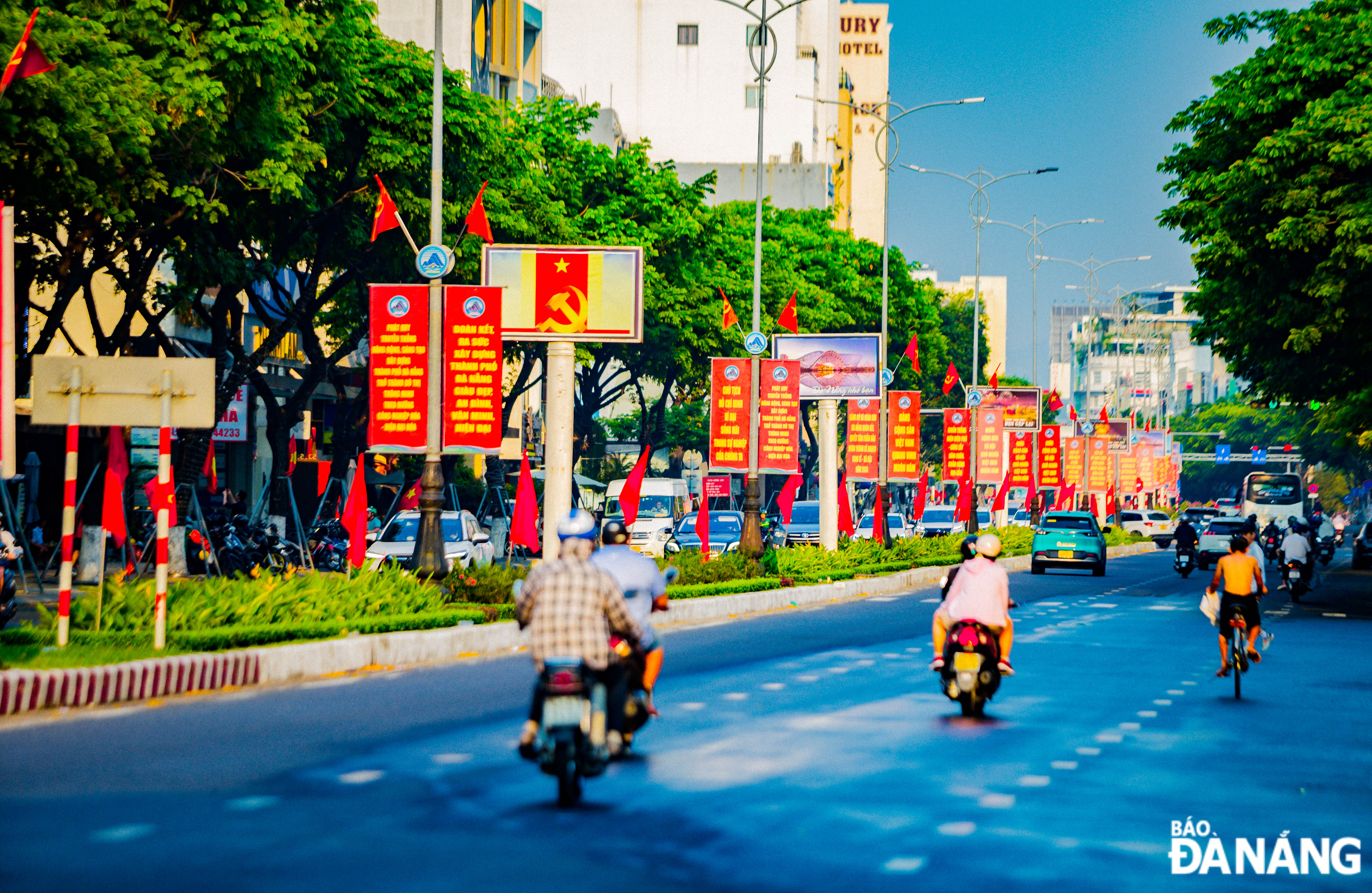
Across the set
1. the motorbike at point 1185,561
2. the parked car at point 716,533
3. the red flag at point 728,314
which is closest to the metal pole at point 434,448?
the parked car at point 716,533

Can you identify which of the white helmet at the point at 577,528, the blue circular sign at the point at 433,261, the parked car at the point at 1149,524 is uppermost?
the blue circular sign at the point at 433,261

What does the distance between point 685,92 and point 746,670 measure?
77.6m

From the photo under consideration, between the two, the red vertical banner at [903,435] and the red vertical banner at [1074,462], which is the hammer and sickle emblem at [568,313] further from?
the red vertical banner at [1074,462]

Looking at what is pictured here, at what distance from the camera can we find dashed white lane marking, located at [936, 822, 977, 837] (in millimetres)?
A: 7926

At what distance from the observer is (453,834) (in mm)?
7695

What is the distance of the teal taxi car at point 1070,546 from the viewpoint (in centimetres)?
4172

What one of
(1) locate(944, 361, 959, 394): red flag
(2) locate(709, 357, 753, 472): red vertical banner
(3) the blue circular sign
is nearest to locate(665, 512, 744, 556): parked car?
(2) locate(709, 357, 753, 472): red vertical banner

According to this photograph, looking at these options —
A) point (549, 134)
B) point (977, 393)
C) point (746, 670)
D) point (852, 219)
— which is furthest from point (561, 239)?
point (852, 219)

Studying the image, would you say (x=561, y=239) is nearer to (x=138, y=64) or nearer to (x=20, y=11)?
(x=138, y=64)

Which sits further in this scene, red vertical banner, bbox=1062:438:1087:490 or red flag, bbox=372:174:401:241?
red vertical banner, bbox=1062:438:1087:490

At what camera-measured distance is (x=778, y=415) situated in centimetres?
3053

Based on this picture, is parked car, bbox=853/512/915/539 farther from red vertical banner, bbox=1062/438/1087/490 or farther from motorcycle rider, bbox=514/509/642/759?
motorcycle rider, bbox=514/509/642/759

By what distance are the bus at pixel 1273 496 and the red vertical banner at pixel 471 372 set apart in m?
58.8

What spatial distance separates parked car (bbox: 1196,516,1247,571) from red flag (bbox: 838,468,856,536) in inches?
480
